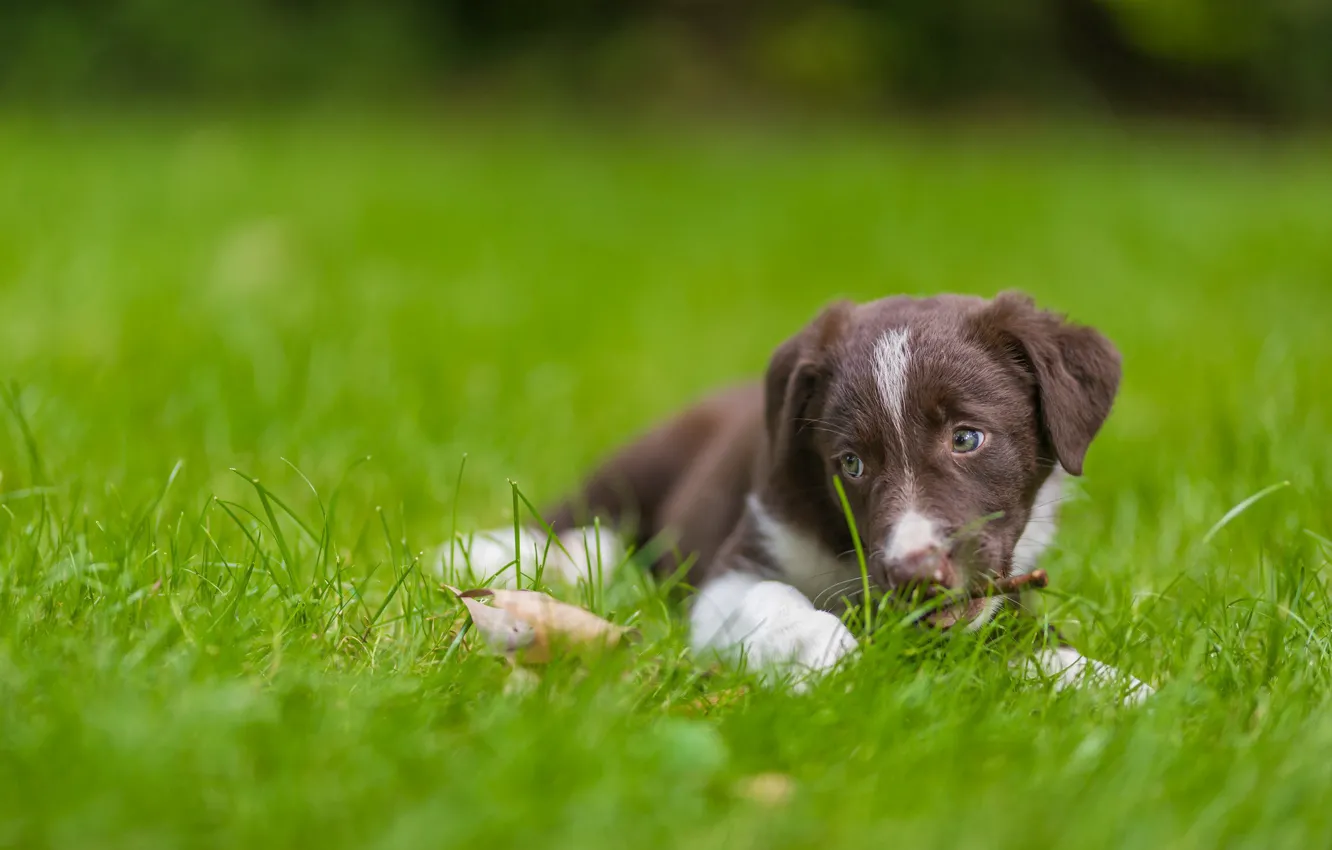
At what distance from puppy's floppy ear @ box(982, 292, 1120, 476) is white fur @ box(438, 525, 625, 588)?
96 cm

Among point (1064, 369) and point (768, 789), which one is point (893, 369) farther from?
point (768, 789)

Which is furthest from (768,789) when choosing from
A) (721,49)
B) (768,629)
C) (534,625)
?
(721,49)

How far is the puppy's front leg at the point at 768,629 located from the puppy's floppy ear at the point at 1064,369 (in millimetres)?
630

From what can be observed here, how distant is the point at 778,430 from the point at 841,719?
1031 millimetres

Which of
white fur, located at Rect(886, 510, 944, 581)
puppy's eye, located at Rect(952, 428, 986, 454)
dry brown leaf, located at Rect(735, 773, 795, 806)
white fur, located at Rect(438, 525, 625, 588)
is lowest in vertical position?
white fur, located at Rect(438, 525, 625, 588)

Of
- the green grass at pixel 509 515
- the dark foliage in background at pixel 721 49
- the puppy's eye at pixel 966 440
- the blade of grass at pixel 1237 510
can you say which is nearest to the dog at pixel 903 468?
the puppy's eye at pixel 966 440

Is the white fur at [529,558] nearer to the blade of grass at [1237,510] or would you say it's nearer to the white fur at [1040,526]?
the white fur at [1040,526]

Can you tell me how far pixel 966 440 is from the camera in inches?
106

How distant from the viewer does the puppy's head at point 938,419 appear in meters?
2.59

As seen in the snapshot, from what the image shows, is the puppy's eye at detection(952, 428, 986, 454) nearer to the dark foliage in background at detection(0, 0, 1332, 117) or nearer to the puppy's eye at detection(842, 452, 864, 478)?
the puppy's eye at detection(842, 452, 864, 478)

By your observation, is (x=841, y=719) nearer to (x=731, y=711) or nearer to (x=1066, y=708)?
(x=731, y=711)

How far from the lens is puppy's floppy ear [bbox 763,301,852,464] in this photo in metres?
2.90

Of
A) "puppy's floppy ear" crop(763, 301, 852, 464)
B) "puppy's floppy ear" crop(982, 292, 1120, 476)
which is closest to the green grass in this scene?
"puppy's floppy ear" crop(982, 292, 1120, 476)

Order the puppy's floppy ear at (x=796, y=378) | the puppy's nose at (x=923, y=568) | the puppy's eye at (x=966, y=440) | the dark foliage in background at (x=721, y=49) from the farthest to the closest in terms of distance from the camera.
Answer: the dark foliage in background at (x=721, y=49)
the puppy's floppy ear at (x=796, y=378)
the puppy's eye at (x=966, y=440)
the puppy's nose at (x=923, y=568)
